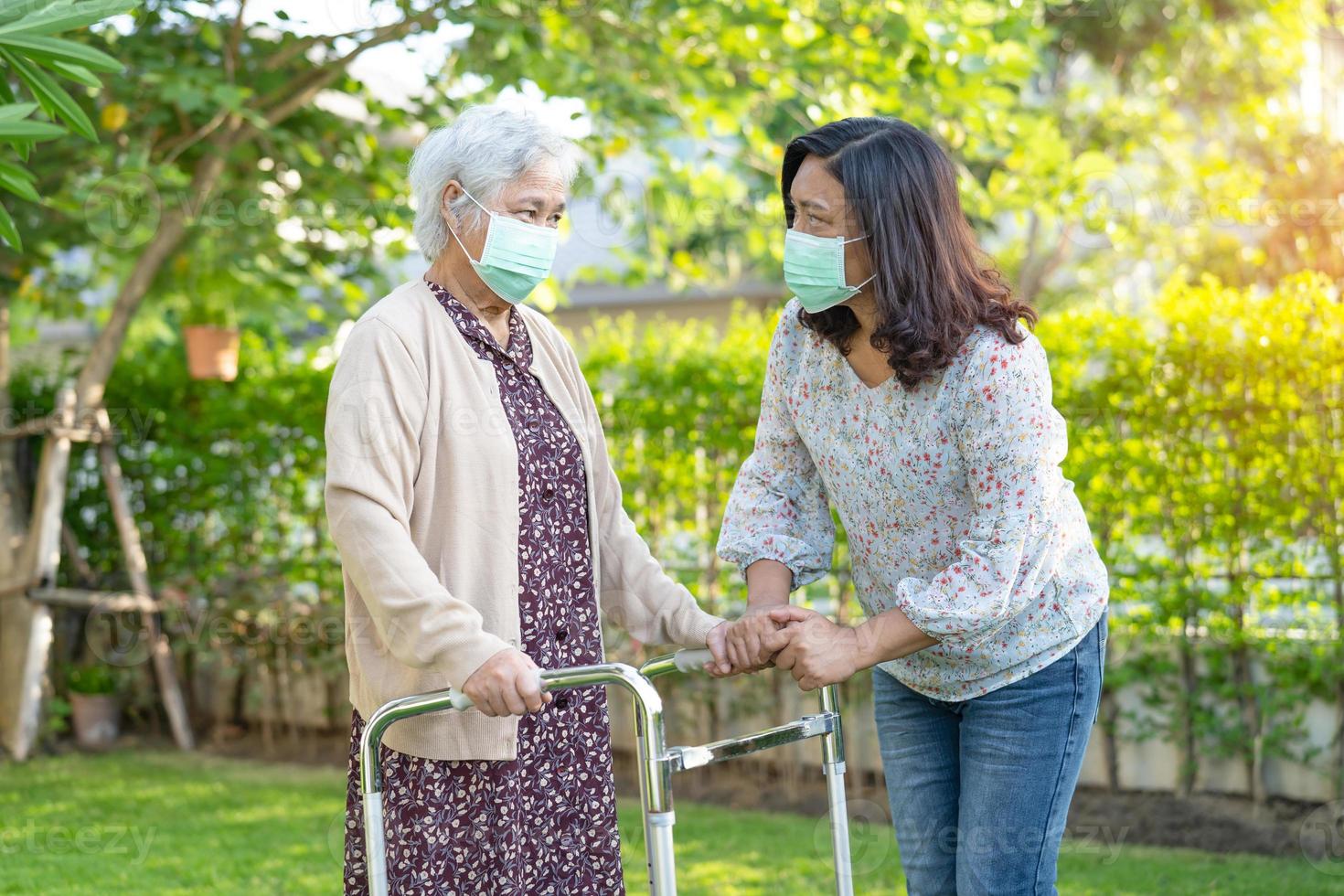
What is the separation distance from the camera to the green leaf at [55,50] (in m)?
2.56

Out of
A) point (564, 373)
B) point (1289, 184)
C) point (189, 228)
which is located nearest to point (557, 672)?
point (564, 373)

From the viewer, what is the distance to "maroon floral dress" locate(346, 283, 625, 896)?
2.36 metres

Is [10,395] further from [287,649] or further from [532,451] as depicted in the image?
[532,451]

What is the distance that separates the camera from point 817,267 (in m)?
2.31

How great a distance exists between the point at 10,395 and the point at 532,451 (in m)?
5.98

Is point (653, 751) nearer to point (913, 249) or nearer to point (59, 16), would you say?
point (913, 249)

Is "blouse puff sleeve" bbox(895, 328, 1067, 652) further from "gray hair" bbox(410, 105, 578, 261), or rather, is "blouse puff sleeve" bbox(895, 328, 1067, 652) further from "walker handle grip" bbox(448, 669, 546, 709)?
"gray hair" bbox(410, 105, 578, 261)

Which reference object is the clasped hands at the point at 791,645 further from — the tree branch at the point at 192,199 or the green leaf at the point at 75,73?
the tree branch at the point at 192,199

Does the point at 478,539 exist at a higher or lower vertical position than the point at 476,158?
lower

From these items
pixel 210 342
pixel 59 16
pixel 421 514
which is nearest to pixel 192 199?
pixel 210 342

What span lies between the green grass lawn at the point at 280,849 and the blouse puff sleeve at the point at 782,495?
2186 mm

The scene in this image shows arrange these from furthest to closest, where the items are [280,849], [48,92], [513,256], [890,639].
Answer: [280,849], [48,92], [513,256], [890,639]

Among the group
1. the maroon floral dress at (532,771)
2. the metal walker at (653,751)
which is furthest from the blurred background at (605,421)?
the metal walker at (653,751)

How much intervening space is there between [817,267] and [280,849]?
3.67 meters
